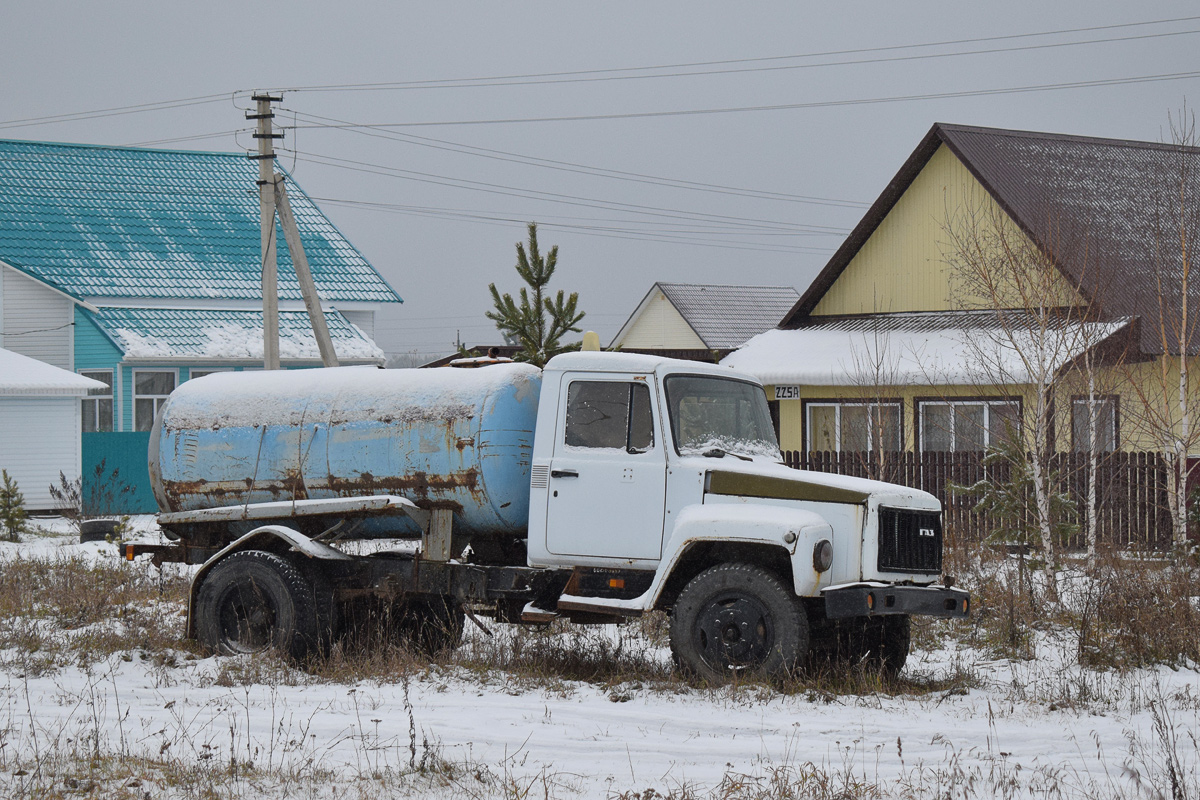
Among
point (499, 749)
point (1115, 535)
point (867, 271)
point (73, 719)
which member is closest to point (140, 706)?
point (73, 719)

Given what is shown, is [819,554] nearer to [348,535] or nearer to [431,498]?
[431,498]

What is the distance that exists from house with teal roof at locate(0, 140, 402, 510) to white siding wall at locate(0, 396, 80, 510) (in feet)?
1.16

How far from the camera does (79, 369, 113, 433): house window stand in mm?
26906

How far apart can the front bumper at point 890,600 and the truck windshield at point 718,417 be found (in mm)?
1389

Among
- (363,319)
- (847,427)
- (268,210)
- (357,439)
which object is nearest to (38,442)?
(268,210)

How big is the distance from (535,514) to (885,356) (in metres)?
12.2

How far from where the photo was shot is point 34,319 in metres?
27.6

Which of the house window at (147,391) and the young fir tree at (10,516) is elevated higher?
the house window at (147,391)

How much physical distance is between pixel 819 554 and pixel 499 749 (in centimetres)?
240

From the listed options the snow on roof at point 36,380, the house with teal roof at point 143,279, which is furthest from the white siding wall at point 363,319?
the snow on roof at point 36,380

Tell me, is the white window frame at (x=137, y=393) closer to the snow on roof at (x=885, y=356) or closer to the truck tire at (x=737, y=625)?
the snow on roof at (x=885, y=356)

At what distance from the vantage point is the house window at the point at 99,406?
2691 centimetres

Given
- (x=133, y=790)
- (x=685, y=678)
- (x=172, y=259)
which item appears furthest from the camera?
(x=172, y=259)

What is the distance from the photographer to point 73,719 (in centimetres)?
776
